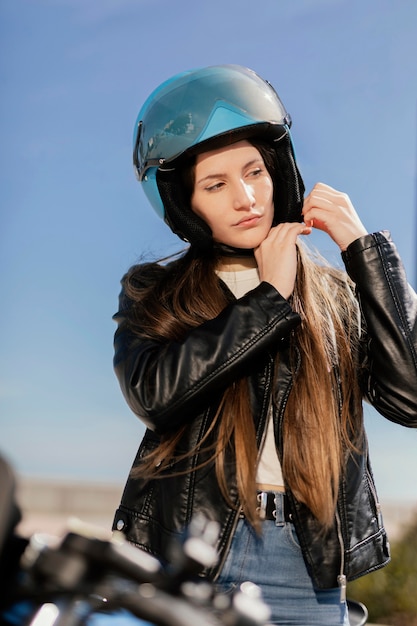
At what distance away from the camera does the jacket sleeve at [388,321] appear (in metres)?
1.85

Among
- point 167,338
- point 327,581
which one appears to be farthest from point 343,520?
point 167,338

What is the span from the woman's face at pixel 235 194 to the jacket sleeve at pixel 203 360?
0.23 metres

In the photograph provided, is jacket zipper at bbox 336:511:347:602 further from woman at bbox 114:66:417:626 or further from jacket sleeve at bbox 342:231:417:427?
jacket sleeve at bbox 342:231:417:427

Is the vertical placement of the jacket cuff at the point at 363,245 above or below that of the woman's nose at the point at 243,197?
below

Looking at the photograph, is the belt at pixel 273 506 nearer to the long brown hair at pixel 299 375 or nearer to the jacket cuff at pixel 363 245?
the long brown hair at pixel 299 375

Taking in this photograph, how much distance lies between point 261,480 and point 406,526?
4.08 m

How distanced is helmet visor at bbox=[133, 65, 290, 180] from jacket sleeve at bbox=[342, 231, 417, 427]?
414 mm

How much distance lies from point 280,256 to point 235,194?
0.20 metres

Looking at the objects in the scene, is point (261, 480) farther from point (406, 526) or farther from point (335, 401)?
point (406, 526)

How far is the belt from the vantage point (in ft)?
5.66

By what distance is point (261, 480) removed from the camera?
1.76 metres

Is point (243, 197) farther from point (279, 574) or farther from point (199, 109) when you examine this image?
point (279, 574)

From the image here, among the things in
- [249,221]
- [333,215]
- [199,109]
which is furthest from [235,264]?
[199,109]

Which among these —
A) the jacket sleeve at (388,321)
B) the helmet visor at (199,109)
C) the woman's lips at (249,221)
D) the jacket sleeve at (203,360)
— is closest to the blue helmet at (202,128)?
the helmet visor at (199,109)
